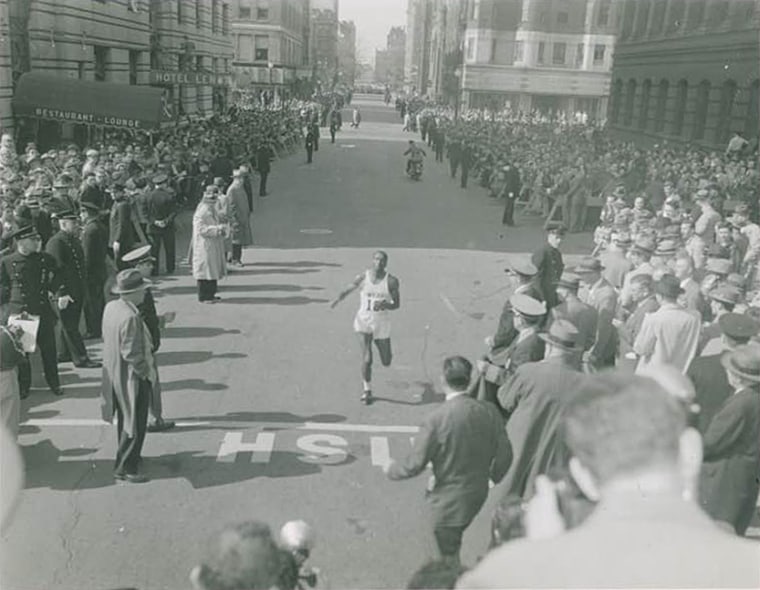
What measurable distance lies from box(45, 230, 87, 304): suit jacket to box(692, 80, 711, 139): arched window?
25107 millimetres

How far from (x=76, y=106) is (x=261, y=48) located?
44.0 meters

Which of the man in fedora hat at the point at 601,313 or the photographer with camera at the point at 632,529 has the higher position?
the photographer with camera at the point at 632,529

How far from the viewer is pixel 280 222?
20.4 m

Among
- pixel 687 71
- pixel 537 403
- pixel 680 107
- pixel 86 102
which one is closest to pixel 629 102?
pixel 680 107

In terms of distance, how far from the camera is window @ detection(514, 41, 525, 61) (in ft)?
184

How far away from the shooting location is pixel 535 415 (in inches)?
201

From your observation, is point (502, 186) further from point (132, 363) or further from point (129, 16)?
point (132, 363)

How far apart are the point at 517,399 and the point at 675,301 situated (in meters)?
2.51

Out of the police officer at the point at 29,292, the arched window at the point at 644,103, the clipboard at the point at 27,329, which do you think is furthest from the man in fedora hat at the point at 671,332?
the arched window at the point at 644,103

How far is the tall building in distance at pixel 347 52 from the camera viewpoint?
161875mm

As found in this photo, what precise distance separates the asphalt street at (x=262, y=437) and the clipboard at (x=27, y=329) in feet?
2.85

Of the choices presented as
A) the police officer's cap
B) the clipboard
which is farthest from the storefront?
the police officer's cap

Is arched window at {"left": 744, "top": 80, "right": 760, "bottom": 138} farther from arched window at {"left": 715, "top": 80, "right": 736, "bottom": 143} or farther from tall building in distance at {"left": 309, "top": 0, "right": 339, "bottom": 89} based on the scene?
tall building in distance at {"left": 309, "top": 0, "right": 339, "bottom": 89}

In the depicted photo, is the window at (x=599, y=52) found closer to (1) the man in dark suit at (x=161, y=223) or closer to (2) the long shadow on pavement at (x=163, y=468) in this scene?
(1) the man in dark suit at (x=161, y=223)
